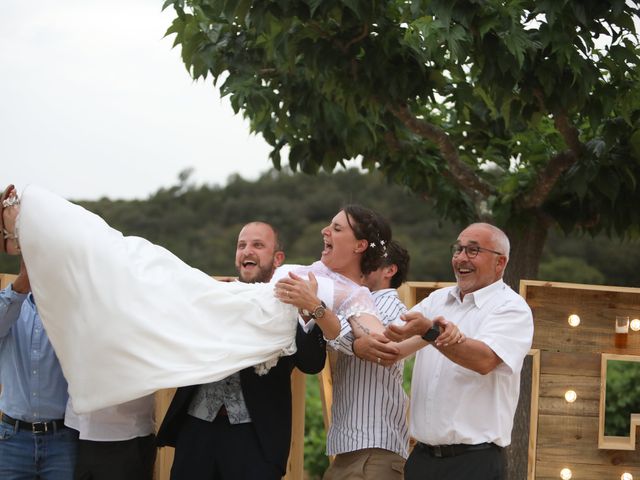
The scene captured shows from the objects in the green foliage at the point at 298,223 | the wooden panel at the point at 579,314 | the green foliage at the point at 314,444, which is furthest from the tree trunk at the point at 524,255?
the green foliage at the point at 298,223

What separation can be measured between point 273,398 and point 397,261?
1217 millimetres

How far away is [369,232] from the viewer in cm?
496

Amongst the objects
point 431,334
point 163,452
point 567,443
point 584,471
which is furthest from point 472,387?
point 163,452

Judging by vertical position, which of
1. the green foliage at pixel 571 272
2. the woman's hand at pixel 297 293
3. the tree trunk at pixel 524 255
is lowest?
the woman's hand at pixel 297 293

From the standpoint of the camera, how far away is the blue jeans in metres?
4.93

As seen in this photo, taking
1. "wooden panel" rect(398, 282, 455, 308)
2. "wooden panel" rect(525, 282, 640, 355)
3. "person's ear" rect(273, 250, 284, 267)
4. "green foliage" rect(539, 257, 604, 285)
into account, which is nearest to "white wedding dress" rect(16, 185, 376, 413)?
"person's ear" rect(273, 250, 284, 267)

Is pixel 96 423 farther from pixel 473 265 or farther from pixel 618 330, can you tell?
pixel 618 330

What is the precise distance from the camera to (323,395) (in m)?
5.69

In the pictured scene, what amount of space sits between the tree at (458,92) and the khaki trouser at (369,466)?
195 centimetres

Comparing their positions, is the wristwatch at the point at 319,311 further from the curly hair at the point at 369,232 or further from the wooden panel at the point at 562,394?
the wooden panel at the point at 562,394

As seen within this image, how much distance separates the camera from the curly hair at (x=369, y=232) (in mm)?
4953

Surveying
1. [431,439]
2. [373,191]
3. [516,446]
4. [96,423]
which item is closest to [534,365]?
[516,446]

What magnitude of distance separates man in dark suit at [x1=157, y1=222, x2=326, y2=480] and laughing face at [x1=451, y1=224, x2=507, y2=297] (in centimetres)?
82

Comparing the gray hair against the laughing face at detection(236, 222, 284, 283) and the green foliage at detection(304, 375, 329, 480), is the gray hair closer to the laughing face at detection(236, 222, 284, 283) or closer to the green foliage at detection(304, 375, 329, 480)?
the laughing face at detection(236, 222, 284, 283)
